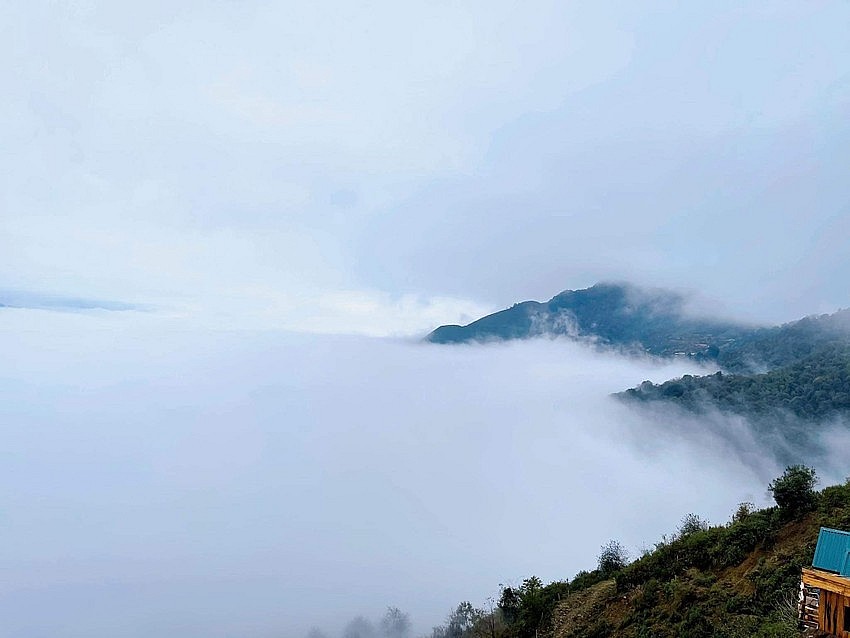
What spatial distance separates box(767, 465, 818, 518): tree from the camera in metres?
27.3

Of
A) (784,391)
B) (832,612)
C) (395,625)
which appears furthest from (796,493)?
(784,391)

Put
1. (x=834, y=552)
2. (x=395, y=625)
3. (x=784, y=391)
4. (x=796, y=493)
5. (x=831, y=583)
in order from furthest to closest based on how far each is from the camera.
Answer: (x=784, y=391) < (x=395, y=625) < (x=796, y=493) < (x=834, y=552) < (x=831, y=583)

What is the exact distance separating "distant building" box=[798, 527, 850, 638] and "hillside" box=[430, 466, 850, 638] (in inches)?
136

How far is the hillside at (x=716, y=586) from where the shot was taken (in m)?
21.8

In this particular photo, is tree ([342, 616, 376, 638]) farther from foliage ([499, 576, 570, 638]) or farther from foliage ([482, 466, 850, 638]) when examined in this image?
foliage ([482, 466, 850, 638])

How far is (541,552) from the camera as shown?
186 m

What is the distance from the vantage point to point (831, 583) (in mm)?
12258

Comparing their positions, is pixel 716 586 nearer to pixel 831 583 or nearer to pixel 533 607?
pixel 831 583

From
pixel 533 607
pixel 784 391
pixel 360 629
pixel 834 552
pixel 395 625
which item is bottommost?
pixel 360 629

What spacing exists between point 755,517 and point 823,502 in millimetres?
A: 3884

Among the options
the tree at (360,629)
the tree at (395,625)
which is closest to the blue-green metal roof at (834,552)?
the tree at (395,625)

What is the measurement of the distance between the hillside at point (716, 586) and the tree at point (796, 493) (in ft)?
0.17

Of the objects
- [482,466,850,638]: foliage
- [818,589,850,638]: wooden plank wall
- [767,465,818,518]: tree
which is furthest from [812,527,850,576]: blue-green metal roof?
[767,465,818,518]: tree

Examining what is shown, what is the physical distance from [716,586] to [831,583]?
15.1m
